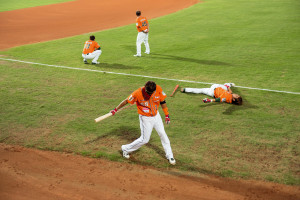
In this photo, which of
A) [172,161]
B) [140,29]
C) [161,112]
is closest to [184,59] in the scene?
[140,29]

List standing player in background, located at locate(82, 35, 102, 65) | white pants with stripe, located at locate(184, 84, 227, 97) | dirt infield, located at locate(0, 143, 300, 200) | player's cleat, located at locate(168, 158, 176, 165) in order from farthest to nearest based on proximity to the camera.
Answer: standing player in background, located at locate(82, 35, 102, 65)
white pants with stripe, located at locate(184, 84, 227, 97)
player's cleat, located at locate(168, 158, 176, 165)
dirt infield, located at locate(0, 143, 300, 200)

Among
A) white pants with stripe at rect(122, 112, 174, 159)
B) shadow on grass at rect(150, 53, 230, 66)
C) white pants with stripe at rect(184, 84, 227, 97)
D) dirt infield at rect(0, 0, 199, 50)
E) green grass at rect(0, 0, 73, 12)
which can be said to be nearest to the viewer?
white pants with stripe at rect(122, 112, 174, 159)

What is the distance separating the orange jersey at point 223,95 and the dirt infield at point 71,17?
44.1 ft

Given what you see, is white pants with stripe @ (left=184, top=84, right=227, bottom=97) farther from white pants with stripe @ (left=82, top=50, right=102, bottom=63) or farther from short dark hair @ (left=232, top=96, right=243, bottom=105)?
white pants with stripe @ (left=82, top=50, right=102, bottom=63)

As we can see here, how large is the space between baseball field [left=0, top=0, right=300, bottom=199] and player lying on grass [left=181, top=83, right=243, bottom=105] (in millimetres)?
237

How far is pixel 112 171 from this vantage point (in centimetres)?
789

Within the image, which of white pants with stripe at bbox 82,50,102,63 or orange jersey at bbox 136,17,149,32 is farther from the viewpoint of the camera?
orange jersey at bbox 136,17,149,32

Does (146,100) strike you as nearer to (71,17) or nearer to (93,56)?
(93,56)

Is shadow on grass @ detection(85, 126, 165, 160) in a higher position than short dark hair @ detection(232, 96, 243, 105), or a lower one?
lower

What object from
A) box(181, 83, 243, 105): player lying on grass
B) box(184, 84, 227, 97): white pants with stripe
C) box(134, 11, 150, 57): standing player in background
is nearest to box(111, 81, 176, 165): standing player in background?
box(181, 83, 243, 105): player lying on grass

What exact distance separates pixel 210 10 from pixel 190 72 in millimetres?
14547

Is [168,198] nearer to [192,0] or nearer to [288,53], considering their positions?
[288,53]

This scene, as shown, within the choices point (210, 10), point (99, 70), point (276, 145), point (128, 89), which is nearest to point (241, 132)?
point (276, 145)

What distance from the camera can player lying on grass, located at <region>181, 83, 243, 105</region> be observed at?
10977mm
